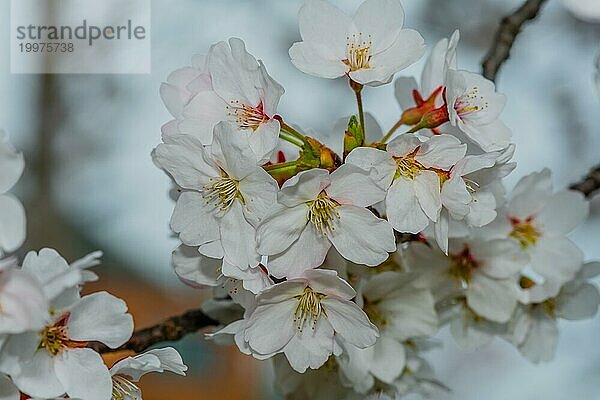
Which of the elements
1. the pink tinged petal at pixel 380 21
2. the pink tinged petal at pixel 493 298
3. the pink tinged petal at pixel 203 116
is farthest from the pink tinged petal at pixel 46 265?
the pink tinged petal at pixel 493 298

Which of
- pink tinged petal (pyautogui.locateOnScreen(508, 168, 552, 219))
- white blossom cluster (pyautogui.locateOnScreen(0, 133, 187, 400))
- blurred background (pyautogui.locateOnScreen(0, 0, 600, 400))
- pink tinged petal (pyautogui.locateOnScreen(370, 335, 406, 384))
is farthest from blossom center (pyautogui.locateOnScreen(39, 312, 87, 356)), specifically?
blurred background (pyautogui.locateOnScreen(0, 0, 600, 400))

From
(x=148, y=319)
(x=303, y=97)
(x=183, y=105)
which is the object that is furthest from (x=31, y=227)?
(x=183, y=105)

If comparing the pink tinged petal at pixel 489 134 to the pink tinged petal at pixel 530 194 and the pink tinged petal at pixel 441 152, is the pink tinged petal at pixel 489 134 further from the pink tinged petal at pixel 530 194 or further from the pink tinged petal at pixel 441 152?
the pink tinged petal at pixel 530 194

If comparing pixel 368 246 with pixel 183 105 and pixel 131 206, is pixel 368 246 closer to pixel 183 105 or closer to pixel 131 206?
pixel 183 105

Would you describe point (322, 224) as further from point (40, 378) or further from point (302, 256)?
point (40, 378)

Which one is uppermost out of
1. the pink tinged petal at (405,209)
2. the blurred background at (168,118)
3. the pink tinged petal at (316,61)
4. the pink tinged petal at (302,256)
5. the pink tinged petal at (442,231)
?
the pink tinged petal at (316,61)

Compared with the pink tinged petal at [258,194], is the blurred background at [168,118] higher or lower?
lower
